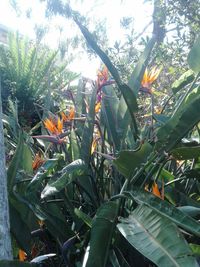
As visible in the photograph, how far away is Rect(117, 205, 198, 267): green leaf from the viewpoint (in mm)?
958

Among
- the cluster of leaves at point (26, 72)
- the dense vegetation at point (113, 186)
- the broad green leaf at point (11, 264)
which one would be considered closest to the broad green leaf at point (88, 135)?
the dense vegetation at point (113, 186)

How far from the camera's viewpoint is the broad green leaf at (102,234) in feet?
3.91

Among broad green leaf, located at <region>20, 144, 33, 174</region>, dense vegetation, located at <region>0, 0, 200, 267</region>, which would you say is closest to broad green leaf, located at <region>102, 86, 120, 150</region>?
dense vegetation, located at <region>0, 0, 200, 267</region>

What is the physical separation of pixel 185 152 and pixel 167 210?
0.67 ft

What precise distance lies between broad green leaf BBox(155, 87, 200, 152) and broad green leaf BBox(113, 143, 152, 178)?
0.08 metres

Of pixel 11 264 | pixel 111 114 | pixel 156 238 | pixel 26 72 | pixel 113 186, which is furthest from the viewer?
pixel 26 72

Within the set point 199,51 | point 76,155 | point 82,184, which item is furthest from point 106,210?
point 199,51

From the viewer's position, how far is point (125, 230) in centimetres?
115

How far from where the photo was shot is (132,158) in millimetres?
1209

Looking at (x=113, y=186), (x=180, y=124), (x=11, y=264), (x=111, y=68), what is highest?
(x=111, y=68)

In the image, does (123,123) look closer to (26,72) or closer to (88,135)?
(88,135)

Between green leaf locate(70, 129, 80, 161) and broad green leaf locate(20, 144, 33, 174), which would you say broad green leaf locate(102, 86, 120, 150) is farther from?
broad green leaf locate(20, 144, 33, 174)

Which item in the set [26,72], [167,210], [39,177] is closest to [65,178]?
[39,177]

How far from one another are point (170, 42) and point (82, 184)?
5.84ft
